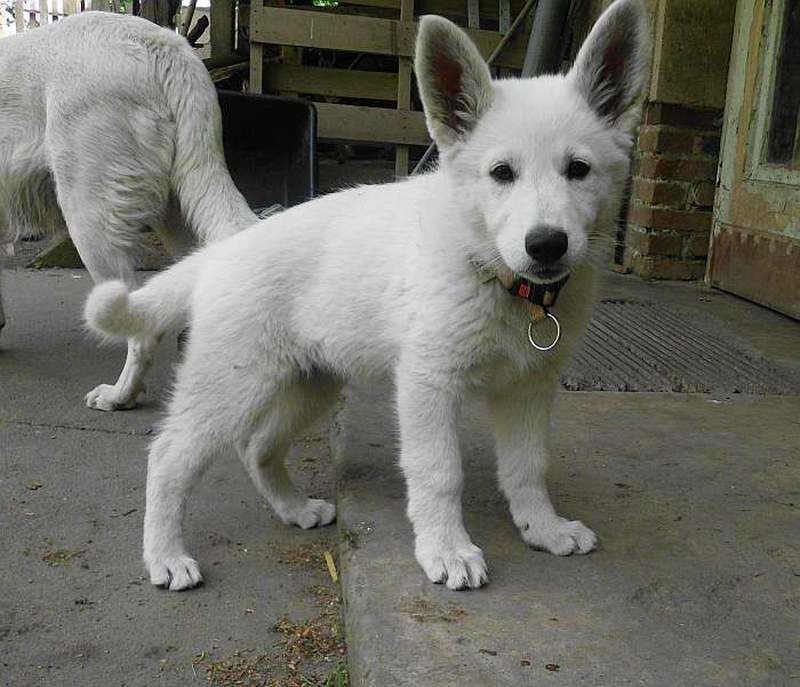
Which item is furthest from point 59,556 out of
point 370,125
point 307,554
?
point 370,125

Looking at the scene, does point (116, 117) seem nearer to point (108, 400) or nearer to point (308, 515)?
point (108, 400)

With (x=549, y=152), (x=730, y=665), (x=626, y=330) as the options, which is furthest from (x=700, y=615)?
(x=626, y=330)

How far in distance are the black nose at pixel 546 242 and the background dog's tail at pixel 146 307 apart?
1126mm

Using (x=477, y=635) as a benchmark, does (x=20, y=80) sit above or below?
above

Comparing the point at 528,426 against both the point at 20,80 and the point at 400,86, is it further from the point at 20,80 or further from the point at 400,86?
the point at 400,86

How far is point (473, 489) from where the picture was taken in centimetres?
282

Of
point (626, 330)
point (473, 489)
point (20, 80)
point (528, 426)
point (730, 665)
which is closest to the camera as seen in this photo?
point (730, 665)

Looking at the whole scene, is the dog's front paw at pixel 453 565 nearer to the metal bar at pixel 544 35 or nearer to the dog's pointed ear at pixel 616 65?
the dog's pointed ear at pixel 616 65

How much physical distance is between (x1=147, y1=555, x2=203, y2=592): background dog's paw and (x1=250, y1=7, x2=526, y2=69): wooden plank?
19.7ft

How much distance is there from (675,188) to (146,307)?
4.15 meters

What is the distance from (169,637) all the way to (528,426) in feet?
3.48

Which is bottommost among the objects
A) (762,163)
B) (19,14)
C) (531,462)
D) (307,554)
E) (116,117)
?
(307,554)

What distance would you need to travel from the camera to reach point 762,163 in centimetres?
537

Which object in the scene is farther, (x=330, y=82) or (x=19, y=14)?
(x=19, y=14)
